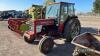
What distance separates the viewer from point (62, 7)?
38.0ft

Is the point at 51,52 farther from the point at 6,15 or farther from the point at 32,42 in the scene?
the point at 6,15

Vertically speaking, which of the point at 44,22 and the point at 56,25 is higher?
the point at 44,22

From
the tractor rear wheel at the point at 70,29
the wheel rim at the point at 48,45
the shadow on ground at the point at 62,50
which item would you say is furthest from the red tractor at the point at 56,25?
the wheel rim at the point at 48,45

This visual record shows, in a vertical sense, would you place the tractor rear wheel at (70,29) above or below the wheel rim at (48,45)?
above

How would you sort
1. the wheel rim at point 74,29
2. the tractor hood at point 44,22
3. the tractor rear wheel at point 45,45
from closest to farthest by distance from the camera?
the tractor rear wheel at point 45,45, the tractor hood at point 44,22, the wheel rim at point 74,29

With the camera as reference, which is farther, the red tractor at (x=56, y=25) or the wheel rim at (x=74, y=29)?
the wheel rim at (x=74, y=29)

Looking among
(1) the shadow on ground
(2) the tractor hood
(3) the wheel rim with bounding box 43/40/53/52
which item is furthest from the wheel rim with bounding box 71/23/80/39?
(3) the wheel rim with bounding box 43/40/53/52

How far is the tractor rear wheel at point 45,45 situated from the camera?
9992mm

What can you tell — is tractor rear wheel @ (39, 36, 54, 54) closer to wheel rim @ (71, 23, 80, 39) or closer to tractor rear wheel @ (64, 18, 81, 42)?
tractor rear wheel @ (64, 18, 81, 42)

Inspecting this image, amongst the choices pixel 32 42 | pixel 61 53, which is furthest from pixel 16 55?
pixel 32 42

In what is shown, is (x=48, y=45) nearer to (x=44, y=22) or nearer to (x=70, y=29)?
(x=44, y=22)

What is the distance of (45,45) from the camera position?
10109 mm

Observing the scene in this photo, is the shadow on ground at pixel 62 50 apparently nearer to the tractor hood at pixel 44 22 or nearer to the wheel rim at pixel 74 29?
the wheel rim at pixel 74 29

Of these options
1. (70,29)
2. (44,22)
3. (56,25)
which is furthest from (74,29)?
(44,22)
